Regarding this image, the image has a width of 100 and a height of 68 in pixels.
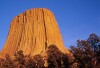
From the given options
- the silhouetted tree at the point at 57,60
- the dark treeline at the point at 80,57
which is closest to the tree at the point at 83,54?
the dark treeline at the point at 80,57

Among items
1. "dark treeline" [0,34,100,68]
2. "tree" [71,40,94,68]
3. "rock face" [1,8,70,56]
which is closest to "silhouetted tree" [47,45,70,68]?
"dark treeline" [0,34,100,68]

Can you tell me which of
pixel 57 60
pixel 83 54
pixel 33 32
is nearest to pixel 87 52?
pixel 83 54

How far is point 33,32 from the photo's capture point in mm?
118438

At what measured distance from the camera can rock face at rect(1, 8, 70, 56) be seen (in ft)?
375

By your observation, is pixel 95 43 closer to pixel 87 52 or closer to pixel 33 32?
pixel 87 52

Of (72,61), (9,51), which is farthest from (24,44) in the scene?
(72,61)

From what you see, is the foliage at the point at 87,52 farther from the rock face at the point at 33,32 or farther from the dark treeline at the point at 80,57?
the rock face at the point at 33,32

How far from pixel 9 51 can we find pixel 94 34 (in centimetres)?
6234

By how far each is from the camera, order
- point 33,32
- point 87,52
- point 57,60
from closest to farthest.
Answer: point 87,52 → point 57,60 → point 33,32

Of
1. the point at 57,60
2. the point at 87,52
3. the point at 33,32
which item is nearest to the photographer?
the point at 87,52

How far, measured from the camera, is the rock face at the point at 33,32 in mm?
114375

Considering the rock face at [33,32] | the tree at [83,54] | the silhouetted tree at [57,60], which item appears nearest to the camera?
the tree at [83,54]

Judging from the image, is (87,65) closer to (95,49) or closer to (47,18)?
(95,49)

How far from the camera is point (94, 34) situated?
60.0m
